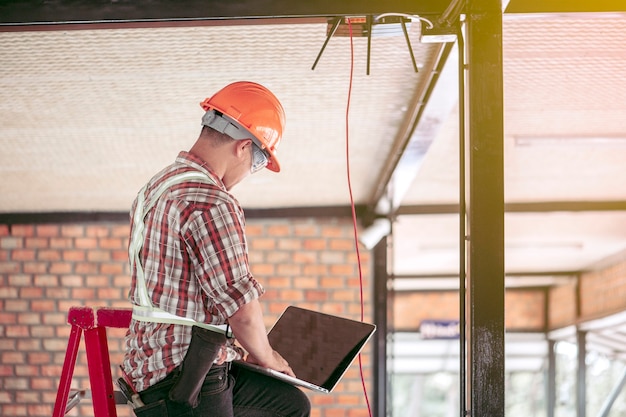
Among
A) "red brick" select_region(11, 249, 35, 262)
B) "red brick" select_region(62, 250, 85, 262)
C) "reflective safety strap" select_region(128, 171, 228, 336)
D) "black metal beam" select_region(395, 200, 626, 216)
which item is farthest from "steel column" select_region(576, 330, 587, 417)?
"reflective safety strap" select_region(128, 171, 228, 336)

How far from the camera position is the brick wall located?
6.55 meters

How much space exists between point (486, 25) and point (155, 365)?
1274mm

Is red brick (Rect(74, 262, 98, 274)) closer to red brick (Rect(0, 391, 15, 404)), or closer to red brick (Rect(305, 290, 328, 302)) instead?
red brick (Rect(0, 391, 15, 404))

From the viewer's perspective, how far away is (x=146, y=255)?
2100 mm

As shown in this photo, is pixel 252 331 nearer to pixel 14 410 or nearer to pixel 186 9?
pixel 186 9

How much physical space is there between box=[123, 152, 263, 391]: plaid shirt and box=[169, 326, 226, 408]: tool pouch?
0.05 meters

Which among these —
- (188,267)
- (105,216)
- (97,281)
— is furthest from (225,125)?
(97,281)

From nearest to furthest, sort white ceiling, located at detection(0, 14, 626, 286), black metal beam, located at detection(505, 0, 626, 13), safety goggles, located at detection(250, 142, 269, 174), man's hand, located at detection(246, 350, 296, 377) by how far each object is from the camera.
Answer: man's hand, located at detection(246, 350, 296, 377)
safety goggles, located at detection(250, 142, 269, 174)
black metal beam, located at detection(505, 0, 626, 13)
white ceiling, located at detection(0, 14, 626, 286)

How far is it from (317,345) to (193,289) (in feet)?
1.55

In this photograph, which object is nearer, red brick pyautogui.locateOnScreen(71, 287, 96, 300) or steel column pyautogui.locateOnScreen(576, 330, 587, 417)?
red brick pyautogui.locateOnScreen(71, 287, 96, 300)

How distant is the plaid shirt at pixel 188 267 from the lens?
202 cm

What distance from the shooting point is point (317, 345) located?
2.40m

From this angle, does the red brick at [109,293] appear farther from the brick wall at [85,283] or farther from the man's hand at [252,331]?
the man's hand at [252,331]

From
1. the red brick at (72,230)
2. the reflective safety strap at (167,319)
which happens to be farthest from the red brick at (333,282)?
the reflective safety strap at (167,319)
